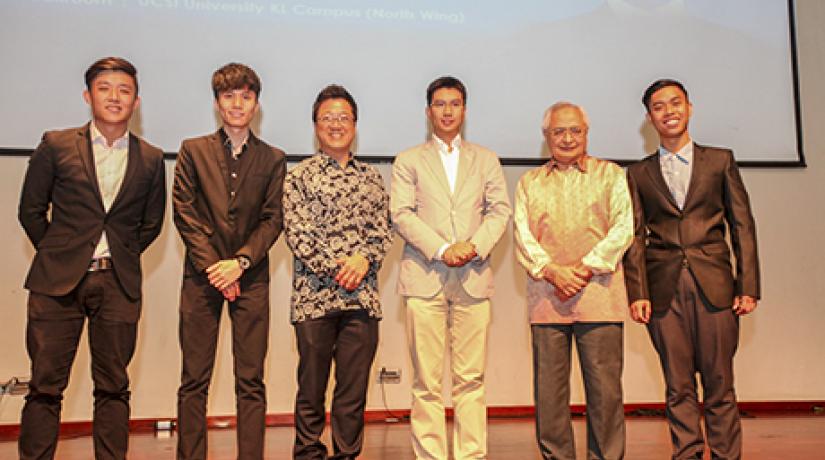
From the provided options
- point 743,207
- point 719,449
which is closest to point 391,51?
point 743,207

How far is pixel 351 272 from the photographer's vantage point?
8.66ft

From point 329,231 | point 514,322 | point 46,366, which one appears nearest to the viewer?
point 46,366

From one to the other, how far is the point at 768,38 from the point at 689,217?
97.9 inches

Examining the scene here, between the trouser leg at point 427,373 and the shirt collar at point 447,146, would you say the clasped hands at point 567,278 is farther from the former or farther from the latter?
the shirt collar at point 447,146

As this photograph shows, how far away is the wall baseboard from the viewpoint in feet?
12.8

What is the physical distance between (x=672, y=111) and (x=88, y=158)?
2.29m

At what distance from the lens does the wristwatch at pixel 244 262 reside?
2547 mm

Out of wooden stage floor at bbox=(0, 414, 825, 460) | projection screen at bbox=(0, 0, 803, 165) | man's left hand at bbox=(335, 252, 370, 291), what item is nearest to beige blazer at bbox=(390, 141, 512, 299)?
man's left hand at bbox=(335, 252, 370, 291)

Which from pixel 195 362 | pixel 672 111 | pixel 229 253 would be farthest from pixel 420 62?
pixel 195 362

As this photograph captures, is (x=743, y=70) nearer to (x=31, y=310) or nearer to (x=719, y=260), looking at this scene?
(x=719, y=260)

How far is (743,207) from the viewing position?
2.79 meters

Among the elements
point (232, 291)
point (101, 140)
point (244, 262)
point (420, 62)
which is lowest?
point (232, 291)

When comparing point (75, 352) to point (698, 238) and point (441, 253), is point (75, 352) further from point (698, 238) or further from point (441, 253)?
point (698, 238)

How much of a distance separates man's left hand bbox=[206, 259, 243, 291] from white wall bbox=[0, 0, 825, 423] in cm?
164
